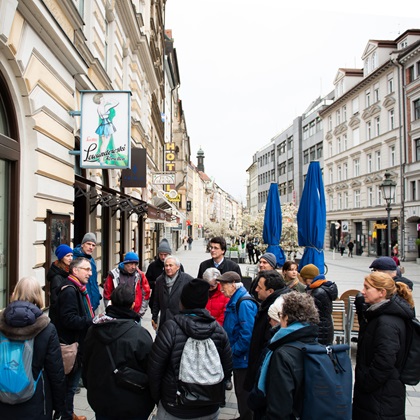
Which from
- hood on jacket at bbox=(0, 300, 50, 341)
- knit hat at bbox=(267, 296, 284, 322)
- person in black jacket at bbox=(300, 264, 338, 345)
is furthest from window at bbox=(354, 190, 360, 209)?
hood on jacket at bbox=(0, 300, 50, 341)

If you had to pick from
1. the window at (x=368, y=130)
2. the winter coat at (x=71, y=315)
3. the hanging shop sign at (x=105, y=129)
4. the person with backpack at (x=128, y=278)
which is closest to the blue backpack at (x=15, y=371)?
the winter coat at (x=71, y=315)

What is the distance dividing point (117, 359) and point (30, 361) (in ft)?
2.04

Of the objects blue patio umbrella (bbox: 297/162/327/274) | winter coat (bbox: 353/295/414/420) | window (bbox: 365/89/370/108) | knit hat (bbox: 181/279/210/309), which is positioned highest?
window (bbox: 365/89/370/108)

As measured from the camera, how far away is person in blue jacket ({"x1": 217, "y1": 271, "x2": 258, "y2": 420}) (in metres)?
4.03

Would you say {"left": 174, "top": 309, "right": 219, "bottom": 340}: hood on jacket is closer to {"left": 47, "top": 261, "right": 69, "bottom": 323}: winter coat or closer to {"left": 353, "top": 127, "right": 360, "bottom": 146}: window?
{"left": 47, "top": 261, "right": 69, "bottom": 323}: winter coat

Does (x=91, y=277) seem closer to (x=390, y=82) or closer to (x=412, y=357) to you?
(x=412, y=357)

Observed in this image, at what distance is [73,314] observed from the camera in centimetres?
427

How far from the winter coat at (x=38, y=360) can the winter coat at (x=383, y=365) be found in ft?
7.80

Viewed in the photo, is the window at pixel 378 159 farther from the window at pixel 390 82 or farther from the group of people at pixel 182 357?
the group of people at pixel 182 357

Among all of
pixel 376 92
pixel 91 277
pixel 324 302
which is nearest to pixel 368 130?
pixel 376 92

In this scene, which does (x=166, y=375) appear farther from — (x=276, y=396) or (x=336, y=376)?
(x=336, y=376)

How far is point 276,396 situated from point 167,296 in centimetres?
310

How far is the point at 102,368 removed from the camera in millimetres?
3027

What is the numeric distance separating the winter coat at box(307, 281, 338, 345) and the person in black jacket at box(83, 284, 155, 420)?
2.66m
